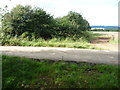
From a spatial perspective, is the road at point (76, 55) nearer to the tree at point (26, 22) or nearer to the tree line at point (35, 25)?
the tree line at point (35, 25)

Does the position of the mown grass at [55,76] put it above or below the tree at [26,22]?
below

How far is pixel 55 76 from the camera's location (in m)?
3.75

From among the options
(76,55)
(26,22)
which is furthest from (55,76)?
(26,22)

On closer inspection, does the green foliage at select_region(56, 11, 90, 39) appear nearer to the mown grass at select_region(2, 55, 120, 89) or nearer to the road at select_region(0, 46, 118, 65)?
the road at select_region(0, 46, 118, 65)


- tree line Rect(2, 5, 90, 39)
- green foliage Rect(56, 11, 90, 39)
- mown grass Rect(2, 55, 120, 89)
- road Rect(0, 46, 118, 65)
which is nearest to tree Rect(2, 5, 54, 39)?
tree line Rect(2, 5, 90, 39)

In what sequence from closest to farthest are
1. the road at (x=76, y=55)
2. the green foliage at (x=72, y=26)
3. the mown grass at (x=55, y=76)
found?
the mown grass at (x=55, y=76) → the road at (x=76, y=55) → the green foliage at (x=72, y=26)

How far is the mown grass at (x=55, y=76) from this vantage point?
3322mm

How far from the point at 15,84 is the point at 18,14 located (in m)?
9.33

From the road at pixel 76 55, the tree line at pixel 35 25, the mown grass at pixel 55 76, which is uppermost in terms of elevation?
the tree line at pixel 35 25

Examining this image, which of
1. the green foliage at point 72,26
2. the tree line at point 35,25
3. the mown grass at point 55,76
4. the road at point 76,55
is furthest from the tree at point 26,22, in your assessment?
the mown grass at point 55,76

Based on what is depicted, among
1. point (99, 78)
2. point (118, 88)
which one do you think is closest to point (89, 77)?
point (99, 78)

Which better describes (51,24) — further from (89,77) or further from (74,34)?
(89,77)

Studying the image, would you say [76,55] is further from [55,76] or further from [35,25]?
[35,25]

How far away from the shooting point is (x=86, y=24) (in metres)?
14.3
